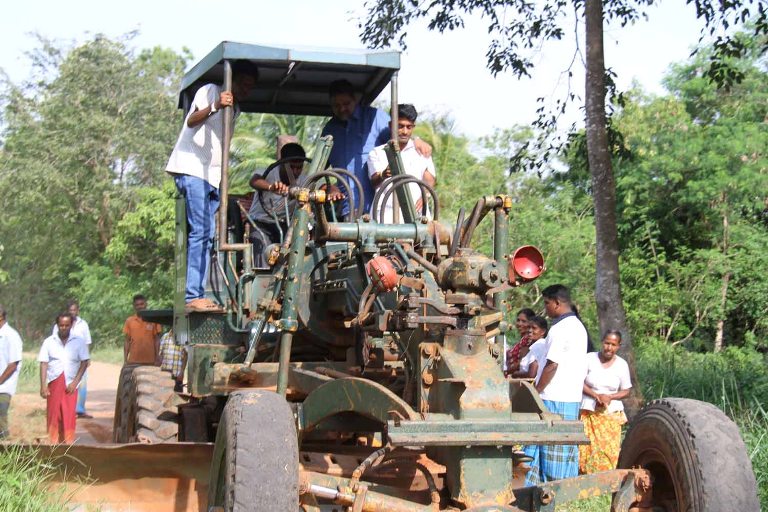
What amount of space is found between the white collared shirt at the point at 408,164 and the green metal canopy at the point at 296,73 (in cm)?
65

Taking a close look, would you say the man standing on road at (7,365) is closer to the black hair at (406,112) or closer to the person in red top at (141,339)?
the person in red top at (141,339)

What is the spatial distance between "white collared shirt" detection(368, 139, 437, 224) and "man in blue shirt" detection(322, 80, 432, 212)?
74mm

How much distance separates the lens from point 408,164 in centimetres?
784

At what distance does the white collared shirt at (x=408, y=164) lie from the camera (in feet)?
25.1

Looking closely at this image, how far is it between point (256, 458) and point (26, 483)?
2.32m

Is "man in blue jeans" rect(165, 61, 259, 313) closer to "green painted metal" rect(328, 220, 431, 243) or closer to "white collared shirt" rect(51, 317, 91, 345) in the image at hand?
"green painted metal" rect(328, 220, 431, 243)

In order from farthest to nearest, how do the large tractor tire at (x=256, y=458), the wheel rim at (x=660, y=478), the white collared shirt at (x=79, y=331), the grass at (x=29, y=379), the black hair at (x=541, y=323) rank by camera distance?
1. the grass at (x=29, y=379)
2. the white collared shirt at (x=79, y=331)
3. the black hair at (x=541, y=323)
4. the wheel rim at (x=660, y=478)
5. the large tractor tire at (x=256, y=458)

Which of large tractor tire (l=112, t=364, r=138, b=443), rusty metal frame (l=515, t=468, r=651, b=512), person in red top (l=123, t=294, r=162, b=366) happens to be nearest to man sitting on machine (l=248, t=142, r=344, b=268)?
large tractor tire (l=112, t=364, r=138, b=443)

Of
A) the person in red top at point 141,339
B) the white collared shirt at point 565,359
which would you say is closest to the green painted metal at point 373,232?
the white collared shirt at point 565,359

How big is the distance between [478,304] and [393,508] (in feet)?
3.52

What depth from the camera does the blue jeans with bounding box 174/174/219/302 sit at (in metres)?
7.55

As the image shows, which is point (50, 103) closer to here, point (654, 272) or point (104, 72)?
point (104, 72)

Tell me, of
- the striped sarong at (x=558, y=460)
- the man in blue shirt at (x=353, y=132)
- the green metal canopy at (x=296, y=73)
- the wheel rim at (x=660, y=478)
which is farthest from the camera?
the man in blue shirt at (x=353, y=132)

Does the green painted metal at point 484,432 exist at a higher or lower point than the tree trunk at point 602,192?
lower
